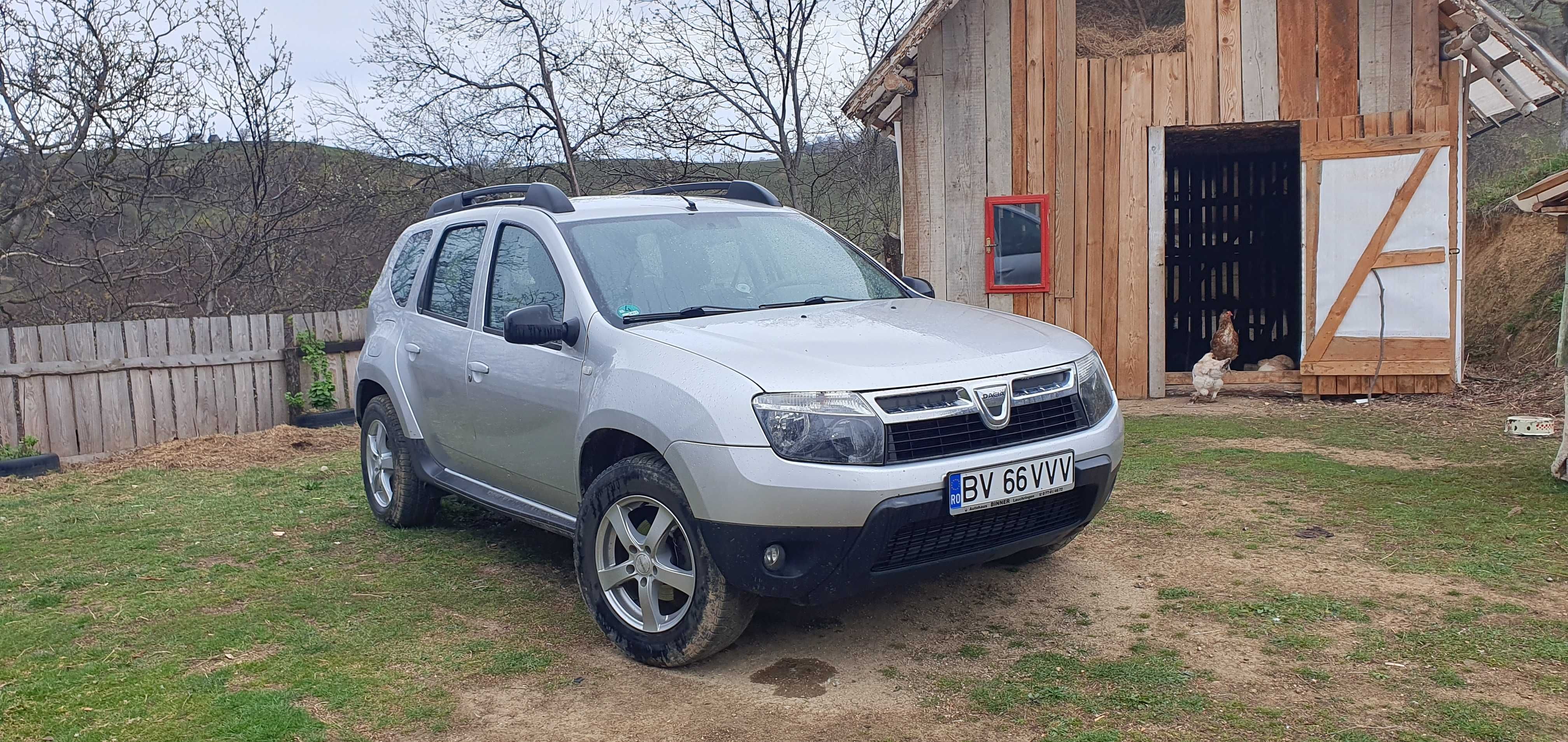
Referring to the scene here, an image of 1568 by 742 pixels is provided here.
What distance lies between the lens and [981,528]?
3.88 m

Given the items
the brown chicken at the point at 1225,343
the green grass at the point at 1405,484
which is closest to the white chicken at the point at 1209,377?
the brown chicken at the point at 1225,343

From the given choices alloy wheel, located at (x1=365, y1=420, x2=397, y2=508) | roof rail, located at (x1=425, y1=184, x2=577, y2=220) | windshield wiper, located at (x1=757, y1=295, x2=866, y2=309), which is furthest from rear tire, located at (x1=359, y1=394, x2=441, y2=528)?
windshield wiper, located at (x1=757, y1=295, x2=866, y2=309)

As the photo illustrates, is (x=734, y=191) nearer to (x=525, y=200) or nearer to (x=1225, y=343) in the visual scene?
(x=525, y=200)

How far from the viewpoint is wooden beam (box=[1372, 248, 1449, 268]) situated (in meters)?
10.4

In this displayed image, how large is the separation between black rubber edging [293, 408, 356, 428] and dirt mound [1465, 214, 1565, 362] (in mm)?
12523

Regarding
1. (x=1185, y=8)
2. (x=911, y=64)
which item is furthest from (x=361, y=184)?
(x=1185, y=8)

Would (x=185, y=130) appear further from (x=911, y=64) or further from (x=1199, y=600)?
(x=1199, y=600)

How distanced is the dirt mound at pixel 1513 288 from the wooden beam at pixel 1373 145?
3.06 meters

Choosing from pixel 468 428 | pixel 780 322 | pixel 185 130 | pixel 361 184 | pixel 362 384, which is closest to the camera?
pixel 780 322

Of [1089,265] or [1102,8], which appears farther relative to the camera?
[1102,8]

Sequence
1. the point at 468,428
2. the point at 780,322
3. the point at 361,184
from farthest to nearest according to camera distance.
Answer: the point at 361,184 < the point at 468,428 < the point at 780,322

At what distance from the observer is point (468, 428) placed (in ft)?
17.4

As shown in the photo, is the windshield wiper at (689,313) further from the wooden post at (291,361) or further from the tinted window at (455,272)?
the wooden post at (291,361)

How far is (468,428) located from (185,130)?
907 cm
